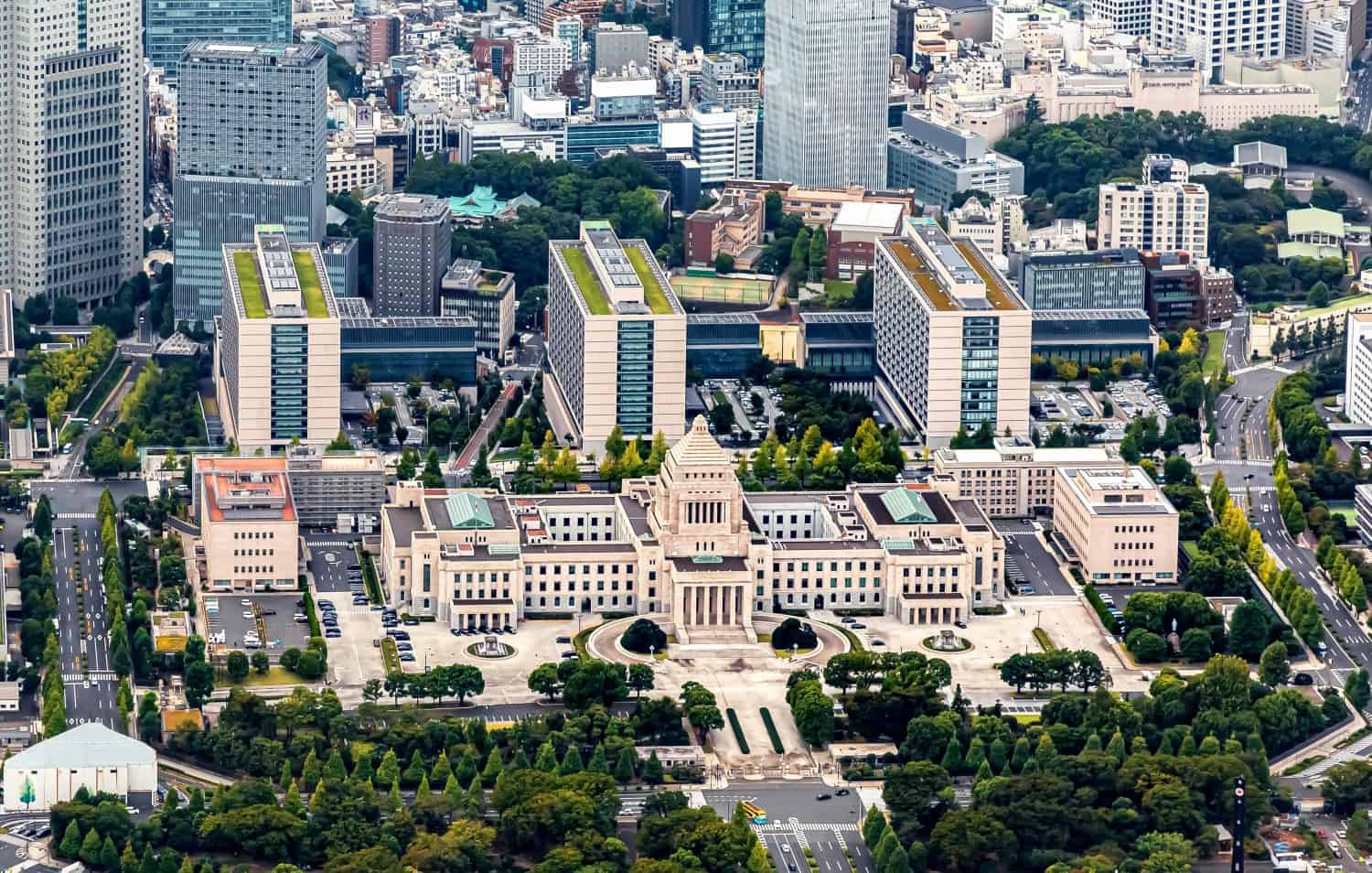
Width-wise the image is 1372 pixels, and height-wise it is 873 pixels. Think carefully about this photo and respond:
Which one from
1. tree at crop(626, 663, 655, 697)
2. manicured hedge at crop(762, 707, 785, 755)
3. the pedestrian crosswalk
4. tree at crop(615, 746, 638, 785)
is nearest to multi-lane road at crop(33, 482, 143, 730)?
the pedestrian crosswalk

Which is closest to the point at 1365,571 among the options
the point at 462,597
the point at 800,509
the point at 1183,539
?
the point at 1183,539

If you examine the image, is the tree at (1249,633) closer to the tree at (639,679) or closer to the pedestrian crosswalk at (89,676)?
the tree at (639,679)

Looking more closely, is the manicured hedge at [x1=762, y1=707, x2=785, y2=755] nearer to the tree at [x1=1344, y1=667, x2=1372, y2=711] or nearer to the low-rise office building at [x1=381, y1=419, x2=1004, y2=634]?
the low-rise office building at [x1=381, y1=419, x2=1004, y2=634]

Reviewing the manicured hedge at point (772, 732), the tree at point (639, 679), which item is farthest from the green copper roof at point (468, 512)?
the manicured hedge at point (772, 732)

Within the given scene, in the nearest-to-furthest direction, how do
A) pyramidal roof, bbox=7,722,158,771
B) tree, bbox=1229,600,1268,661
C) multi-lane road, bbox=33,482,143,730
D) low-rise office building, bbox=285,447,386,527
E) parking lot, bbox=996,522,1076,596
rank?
pyramidal roof, bbox=7,722,158,771
multi-lane road, bbox=33,482,143,730
tree, bbox=1229,600,1268,661
parking lot, bbox=996,522,1076,596
low-rise office building, bbox=285,447,386,527

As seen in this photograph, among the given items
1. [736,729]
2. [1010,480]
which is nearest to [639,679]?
[736,729]

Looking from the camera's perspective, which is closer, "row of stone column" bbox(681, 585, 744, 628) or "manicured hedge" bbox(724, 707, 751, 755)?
"manicured hedge" bbox(724, 707, 751, 755)

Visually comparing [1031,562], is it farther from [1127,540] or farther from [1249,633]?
[1249,633]
